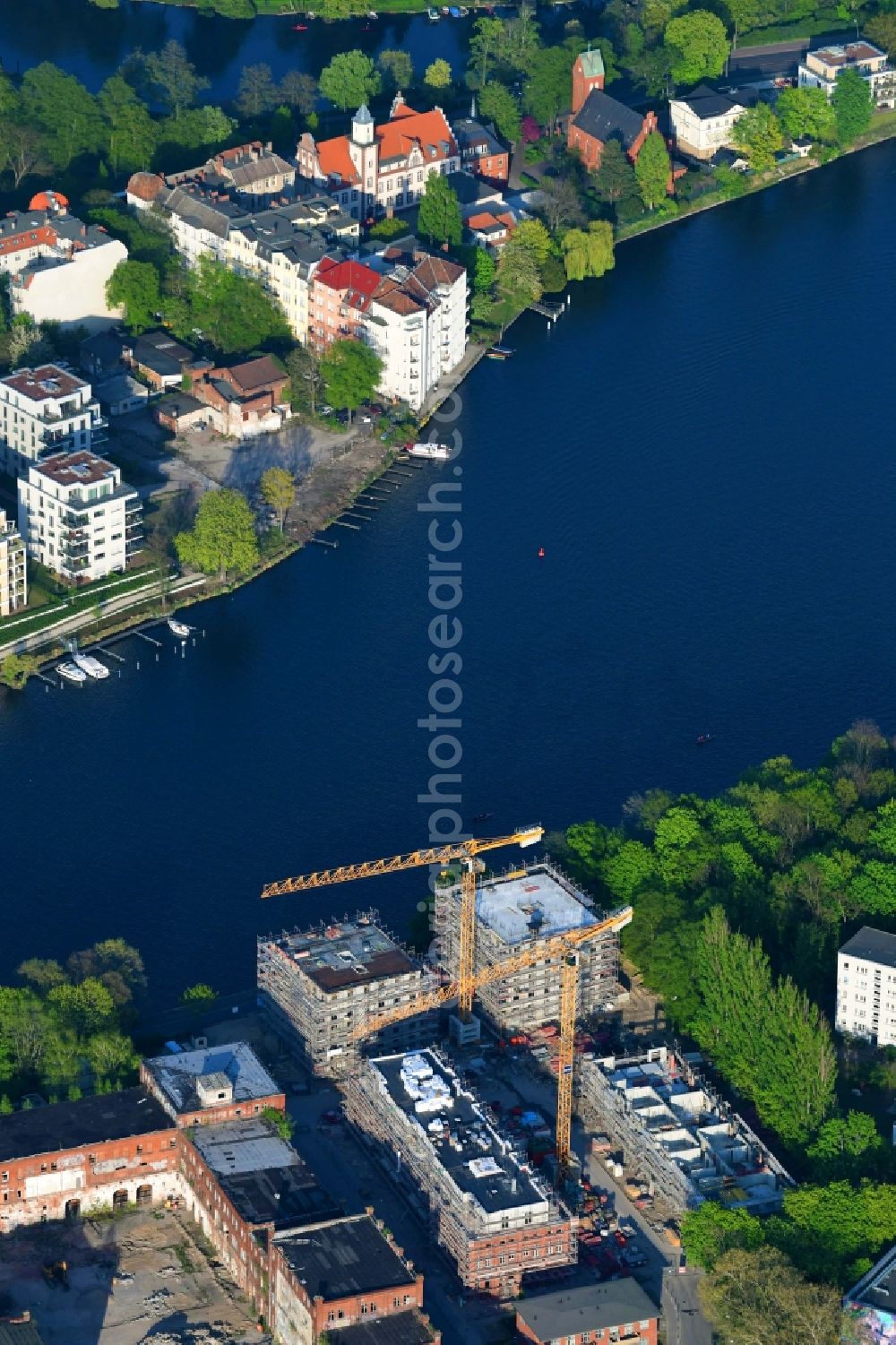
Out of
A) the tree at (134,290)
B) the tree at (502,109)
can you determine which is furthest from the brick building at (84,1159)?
the tree at (502,109)

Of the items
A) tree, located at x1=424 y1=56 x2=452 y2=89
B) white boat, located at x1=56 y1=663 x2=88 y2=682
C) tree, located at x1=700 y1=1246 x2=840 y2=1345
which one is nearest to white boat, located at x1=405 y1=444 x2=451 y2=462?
white boat, located at x1=56 y1=663 x2=88 y2=682

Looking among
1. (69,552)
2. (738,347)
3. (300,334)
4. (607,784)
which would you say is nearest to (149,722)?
Answer: (69,552)

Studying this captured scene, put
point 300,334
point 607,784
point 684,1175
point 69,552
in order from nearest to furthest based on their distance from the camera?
1. point 684,1175
2. point 607,784
3. point 69,552
4. point 300,334

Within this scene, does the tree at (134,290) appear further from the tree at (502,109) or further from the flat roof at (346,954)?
the flat roof at (346,954)

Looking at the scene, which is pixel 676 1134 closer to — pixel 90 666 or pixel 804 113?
pixel 90 666

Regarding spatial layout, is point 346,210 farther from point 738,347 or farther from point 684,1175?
point 684,1175

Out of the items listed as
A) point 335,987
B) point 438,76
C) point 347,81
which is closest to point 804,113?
point 438,76

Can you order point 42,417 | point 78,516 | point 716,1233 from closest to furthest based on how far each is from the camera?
point 716,1233, point 78,516, point 42,417
